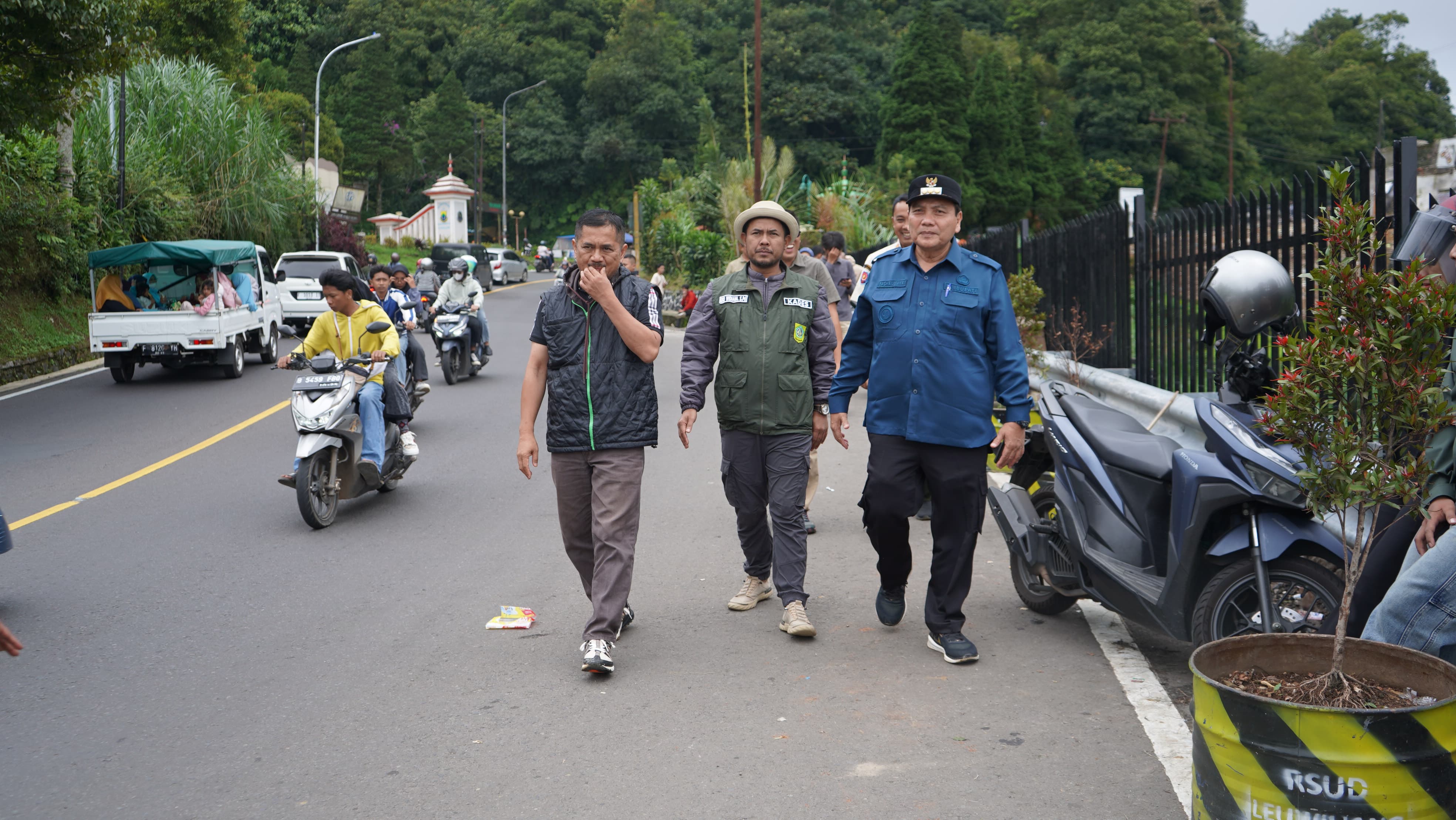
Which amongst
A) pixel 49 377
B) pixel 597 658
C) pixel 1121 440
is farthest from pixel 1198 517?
pixel 49 377

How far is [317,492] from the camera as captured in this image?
325 inches

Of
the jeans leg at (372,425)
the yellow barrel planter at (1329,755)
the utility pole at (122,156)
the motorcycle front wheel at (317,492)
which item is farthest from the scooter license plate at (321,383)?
the utility pole at (122,156)

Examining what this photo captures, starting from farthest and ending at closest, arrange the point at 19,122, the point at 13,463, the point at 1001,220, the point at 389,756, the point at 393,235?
1. the point at 393,235
2. the point at 1001,220
3. the point at 19,122
4. the point at 13,463
5. the point at 389,756

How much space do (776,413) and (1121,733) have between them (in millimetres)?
2107

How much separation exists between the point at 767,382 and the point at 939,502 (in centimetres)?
99

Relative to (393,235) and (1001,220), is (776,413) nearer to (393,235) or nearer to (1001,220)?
(1001,220)

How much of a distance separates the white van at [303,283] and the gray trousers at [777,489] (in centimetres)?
2118

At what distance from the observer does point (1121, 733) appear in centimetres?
432

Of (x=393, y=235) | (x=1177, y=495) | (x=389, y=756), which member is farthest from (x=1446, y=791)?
(x=393, y=235)

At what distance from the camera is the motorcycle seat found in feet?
16.0

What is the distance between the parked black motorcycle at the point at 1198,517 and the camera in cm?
428

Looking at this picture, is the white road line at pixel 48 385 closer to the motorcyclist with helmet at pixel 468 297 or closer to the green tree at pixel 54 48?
the green tree at pixel 54 48

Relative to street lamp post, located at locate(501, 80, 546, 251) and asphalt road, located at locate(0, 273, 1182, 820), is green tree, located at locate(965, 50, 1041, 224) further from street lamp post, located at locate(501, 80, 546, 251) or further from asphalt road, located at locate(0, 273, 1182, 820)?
asphalt road, located at locate(0, 273, 1182, 820)

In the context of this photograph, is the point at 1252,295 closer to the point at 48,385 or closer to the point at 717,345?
the point at 717,345
